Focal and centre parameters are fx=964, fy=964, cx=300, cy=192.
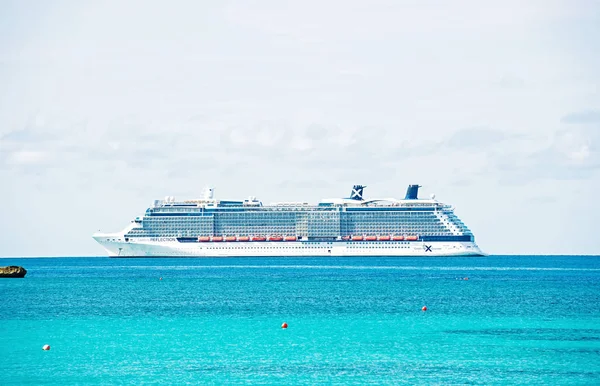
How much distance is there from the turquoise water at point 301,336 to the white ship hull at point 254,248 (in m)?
73.6

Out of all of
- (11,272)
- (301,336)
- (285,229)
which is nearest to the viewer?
(301,336)

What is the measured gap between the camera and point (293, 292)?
69.4m

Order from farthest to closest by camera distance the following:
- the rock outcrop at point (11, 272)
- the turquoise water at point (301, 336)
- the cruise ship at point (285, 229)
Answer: the cruise ship at point (285, 229)
the rock outcrop at point (11, 272)
the turquoise water at point (301, 336)

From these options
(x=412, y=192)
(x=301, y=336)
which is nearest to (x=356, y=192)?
(x=412, y=192)

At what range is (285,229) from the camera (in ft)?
489

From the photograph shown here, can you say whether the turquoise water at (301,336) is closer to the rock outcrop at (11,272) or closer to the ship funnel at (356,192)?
the rock outcrop at (11,272)

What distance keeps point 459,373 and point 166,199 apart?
12187 centimetres

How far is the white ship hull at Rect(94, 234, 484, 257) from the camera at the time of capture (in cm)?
14575

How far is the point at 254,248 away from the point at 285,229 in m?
5.63

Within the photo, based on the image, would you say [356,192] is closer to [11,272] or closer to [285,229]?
[285,229]

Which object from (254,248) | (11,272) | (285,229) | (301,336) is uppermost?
(285,229)

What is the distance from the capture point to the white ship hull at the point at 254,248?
146m

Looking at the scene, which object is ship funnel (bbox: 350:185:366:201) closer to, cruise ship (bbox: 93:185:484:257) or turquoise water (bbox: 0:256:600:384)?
cruise ship (bbox: 93:185:484:257)

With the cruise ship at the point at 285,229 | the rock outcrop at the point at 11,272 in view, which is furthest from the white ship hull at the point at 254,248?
the rock outcrop at the point at 11,272
